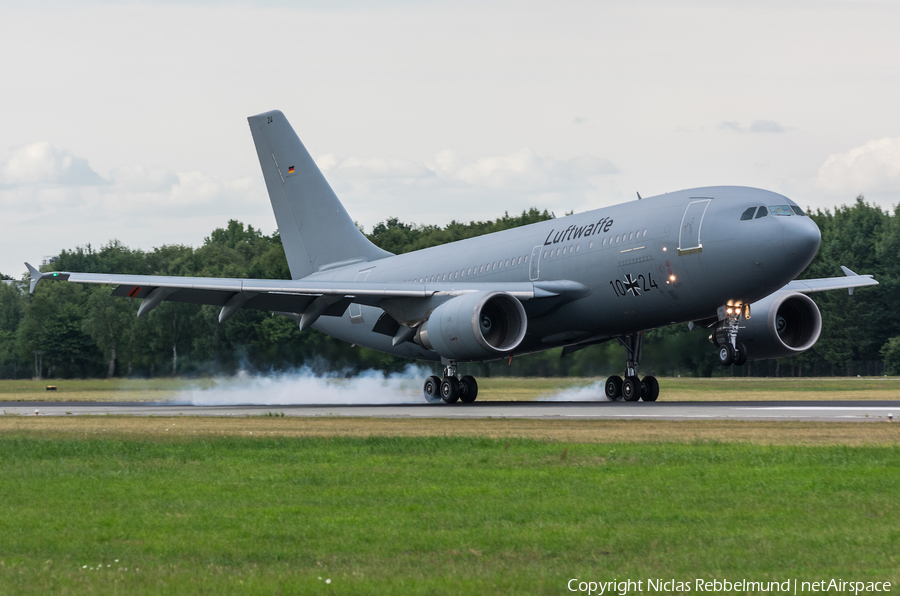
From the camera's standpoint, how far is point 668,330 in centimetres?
3419

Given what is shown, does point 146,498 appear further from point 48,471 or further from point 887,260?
point 887,260

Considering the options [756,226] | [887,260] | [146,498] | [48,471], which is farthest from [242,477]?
[887,260]

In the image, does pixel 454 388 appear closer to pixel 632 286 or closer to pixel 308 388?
pixel 632 286

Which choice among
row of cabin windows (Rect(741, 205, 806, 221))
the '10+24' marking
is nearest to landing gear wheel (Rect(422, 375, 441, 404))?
the '10+24' marking

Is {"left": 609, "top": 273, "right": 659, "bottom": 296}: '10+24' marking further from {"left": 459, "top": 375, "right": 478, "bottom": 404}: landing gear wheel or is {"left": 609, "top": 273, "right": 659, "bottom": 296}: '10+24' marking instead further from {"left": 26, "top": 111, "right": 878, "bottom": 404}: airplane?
{"left": 459, "top": 375, "right": 478, "bottom": 404}: landing gear wheel

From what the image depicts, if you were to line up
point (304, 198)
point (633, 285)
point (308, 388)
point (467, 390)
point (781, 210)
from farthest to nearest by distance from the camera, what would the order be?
1. point (304, 198)
2. point (308, 388)
3. point (467, 390)
4. point (633, 285)
5. point (781, 210)

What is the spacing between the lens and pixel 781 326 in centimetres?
2969

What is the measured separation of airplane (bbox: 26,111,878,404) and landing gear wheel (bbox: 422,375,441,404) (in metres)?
0.04

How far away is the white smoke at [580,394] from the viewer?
32.5 metres

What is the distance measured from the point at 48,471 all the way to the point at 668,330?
24.9 meters

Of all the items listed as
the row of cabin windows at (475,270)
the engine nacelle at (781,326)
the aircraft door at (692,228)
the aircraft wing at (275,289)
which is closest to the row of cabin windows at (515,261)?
the row of cabin windows at (475,270)

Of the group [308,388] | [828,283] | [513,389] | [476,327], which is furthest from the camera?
[513,389]

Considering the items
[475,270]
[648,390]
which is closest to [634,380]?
[648,390]

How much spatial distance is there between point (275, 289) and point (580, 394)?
1064 centimetres
